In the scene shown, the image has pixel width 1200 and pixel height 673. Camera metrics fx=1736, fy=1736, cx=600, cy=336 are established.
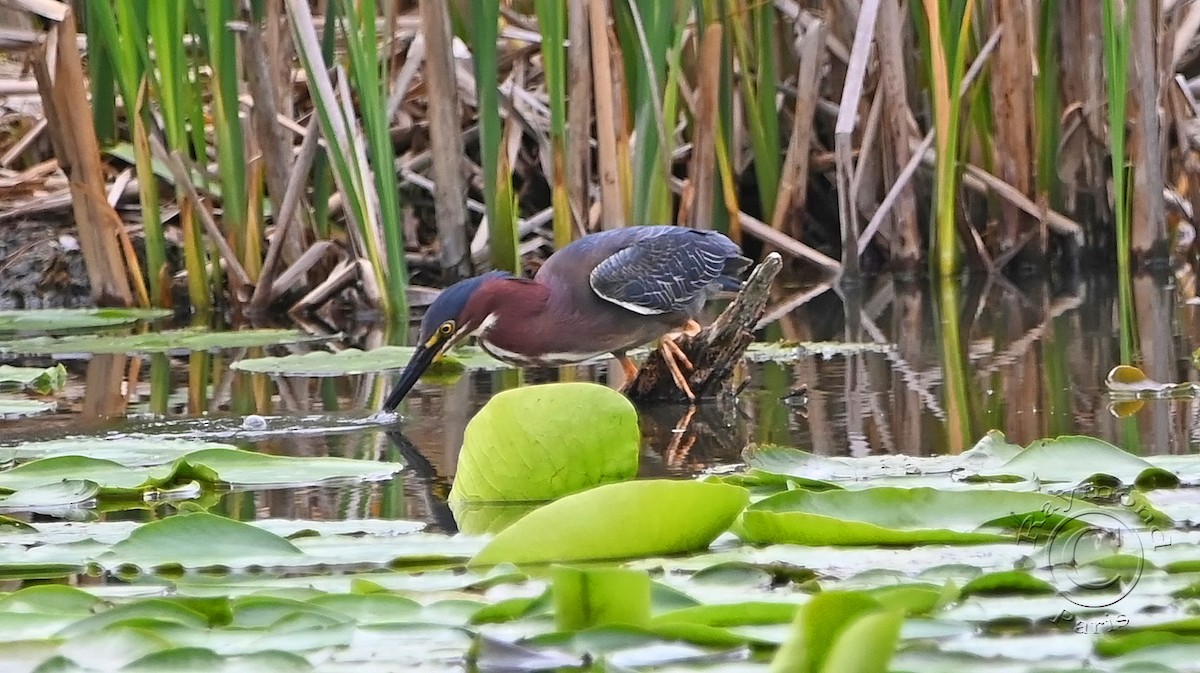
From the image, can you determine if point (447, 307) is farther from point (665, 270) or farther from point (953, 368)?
point (953, 368)

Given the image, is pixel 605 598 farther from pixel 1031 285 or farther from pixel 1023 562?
pixel 1031 285

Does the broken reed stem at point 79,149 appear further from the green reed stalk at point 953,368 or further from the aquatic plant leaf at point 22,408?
the green reed stalk at point 953,368

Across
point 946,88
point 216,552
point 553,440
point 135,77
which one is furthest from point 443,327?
point 946,88

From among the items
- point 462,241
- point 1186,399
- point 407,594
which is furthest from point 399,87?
point 407,594

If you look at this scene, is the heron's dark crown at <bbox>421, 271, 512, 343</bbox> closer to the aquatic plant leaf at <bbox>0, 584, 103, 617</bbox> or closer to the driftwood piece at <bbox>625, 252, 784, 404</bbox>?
the driftwood piece at <bbox>625, 252, 784, 404</bbox>

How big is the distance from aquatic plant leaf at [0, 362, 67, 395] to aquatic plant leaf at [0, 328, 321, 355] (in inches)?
14.6

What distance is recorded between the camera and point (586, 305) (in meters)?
5.03

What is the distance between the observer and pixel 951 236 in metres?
7.39

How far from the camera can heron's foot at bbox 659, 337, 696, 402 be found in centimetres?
474

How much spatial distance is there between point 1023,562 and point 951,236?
5.40 meters

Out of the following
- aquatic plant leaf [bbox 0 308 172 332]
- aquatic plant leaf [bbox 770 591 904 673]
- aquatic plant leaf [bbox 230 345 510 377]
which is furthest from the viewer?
aquatic plant leaf [bbox 0 308 172 332]

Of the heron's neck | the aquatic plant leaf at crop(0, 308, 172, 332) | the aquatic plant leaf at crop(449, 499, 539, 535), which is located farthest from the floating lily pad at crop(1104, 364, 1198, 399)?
the aquatic plant leaf at crop(0, 308, 172, 332)

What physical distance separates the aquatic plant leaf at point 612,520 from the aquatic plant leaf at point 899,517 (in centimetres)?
8

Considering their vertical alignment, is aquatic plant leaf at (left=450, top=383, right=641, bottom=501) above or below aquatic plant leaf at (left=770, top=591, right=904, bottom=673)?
below
